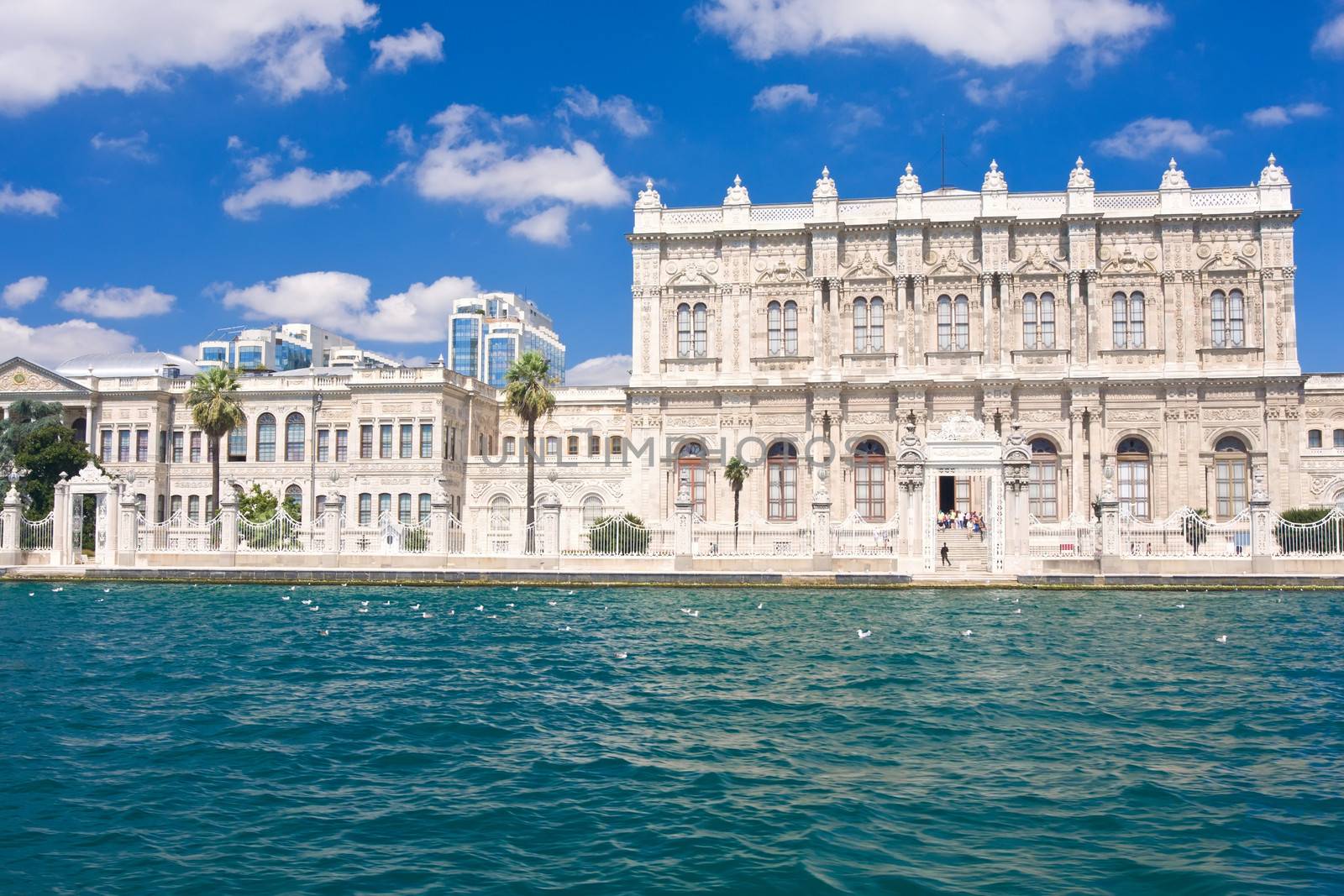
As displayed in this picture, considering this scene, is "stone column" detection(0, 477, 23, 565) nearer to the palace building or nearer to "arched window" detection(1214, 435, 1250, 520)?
the palace building

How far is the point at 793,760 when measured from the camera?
11367 mm

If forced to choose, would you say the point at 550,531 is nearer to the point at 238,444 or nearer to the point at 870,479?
the point at 870,479

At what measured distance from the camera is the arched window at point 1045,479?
41312 millimetres

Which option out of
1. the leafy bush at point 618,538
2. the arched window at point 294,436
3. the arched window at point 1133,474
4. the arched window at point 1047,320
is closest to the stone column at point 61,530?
the leafy bush at point 618,538

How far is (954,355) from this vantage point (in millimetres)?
42125

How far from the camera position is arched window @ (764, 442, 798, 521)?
140ft

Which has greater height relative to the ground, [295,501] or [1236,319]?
[1236,319]

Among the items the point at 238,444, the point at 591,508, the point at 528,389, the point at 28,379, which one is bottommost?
the point at 591,508

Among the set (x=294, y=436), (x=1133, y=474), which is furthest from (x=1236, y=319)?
(x=294, y=436)

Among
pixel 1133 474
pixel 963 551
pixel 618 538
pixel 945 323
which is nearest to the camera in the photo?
pixel 618 538

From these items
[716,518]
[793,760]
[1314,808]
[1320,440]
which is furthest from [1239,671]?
[1320,440]

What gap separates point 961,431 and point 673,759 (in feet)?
72.0

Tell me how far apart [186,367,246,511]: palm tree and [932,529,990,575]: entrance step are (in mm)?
25490

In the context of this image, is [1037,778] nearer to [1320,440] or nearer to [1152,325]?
[1152,325]
